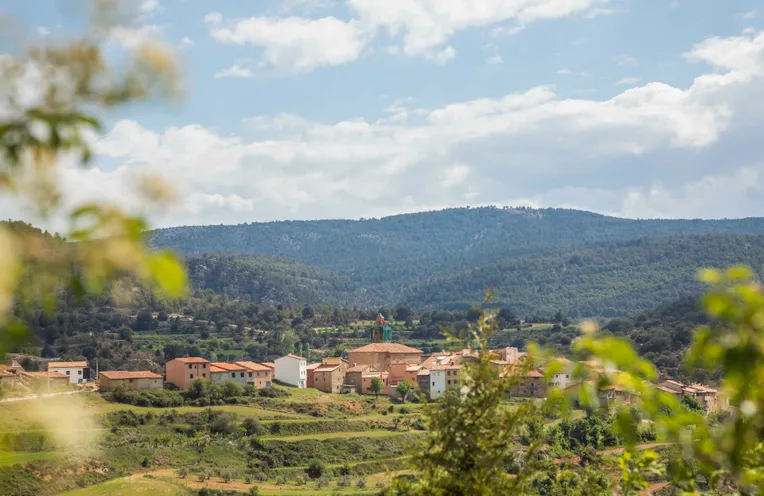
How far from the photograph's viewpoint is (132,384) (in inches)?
2422

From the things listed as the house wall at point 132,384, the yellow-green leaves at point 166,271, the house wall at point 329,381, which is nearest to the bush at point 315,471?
the house wall at point 132,384

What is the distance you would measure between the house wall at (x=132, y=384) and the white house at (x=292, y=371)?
1212 cm

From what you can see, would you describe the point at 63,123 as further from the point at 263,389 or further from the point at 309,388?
the point at 309,388

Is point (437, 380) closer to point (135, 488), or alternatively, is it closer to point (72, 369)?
point (72, 369)

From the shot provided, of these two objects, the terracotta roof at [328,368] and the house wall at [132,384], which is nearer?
the house wall at [132,384]

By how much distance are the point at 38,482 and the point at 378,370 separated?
38.3m

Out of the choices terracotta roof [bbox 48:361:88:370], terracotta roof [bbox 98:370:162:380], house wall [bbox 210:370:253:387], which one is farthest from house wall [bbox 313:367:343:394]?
terracotta roof [bbox 48:361:88:370]

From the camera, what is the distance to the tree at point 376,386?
70.1 meters

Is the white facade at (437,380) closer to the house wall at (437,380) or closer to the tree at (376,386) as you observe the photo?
the house wall at (437,380)

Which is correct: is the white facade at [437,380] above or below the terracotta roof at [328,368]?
below

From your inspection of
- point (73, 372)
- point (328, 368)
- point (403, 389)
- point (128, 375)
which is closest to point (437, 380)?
point (403, 389)

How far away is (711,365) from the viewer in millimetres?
2248

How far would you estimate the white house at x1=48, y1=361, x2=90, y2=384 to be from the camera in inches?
2549

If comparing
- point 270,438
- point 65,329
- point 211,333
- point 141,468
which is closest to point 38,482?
point 141,468
